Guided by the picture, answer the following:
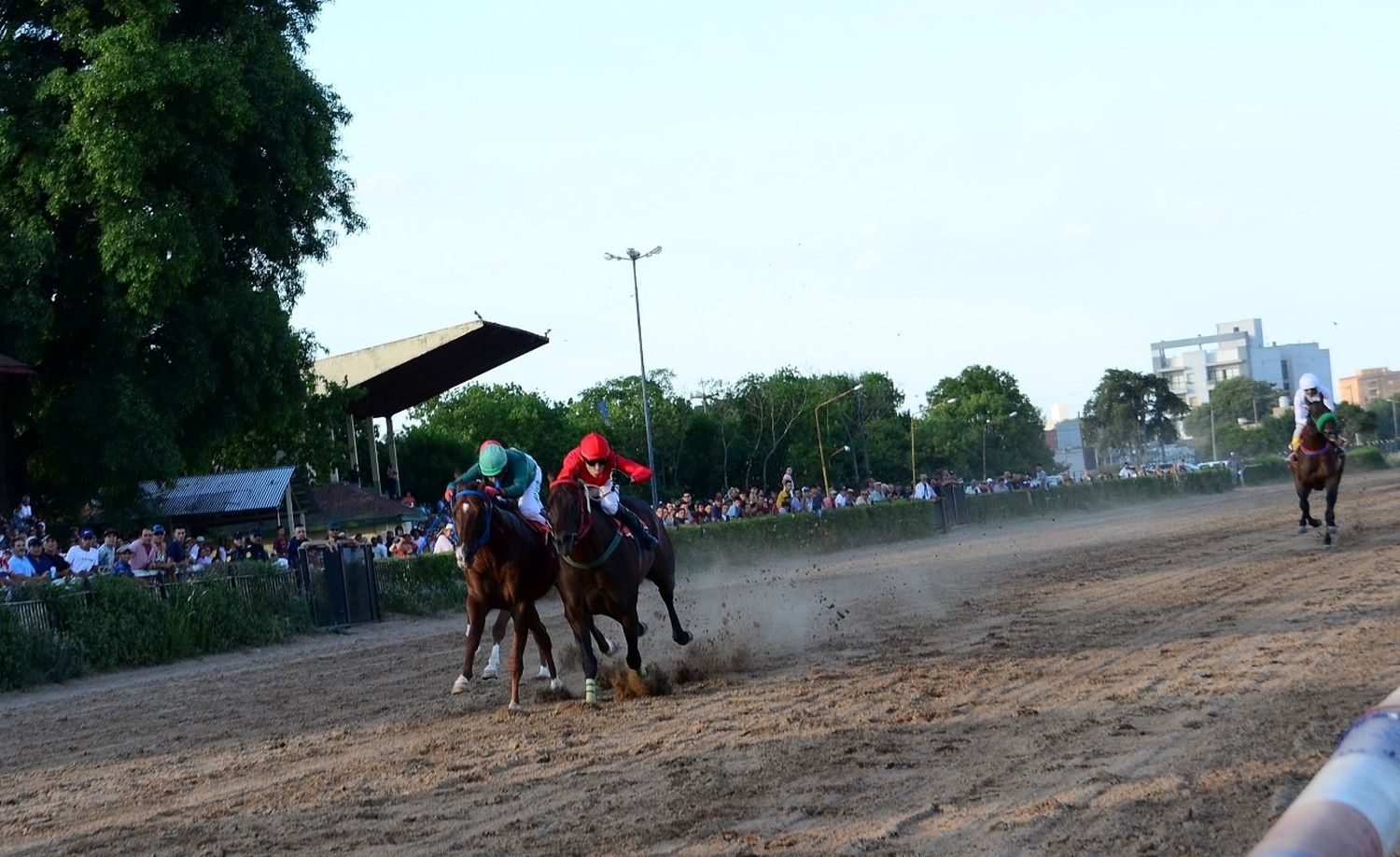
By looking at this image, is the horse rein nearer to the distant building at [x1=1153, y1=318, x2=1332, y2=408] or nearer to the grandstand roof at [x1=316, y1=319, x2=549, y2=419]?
the grandstand roof at [x1=316, y1=319, x2=549, y2=419]

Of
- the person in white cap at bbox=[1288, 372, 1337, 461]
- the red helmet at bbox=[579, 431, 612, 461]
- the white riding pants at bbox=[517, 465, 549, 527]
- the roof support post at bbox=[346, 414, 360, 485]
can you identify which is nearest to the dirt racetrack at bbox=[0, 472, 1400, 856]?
the white riding pants at bbox=[517, 465, 549, 527]

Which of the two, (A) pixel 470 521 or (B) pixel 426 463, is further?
(B) pixel 426 463

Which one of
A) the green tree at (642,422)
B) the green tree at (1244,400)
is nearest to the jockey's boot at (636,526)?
the green tree at (642,422)

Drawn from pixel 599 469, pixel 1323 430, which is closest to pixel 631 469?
pixel 599 469

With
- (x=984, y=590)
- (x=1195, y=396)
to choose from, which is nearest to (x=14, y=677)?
(x=984, y=590)

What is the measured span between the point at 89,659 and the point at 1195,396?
185165mm

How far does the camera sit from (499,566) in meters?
11.2

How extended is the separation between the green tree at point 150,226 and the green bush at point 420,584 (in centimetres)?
623

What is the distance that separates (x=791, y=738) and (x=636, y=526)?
3.54 m

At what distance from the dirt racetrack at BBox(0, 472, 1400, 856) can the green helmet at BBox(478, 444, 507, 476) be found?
6.04ft

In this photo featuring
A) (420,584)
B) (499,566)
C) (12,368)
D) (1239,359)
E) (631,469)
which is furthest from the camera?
(1239,359)

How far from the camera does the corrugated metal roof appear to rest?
34.9m

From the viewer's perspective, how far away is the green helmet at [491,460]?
1145 cm

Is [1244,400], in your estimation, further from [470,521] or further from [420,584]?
[470,521]
